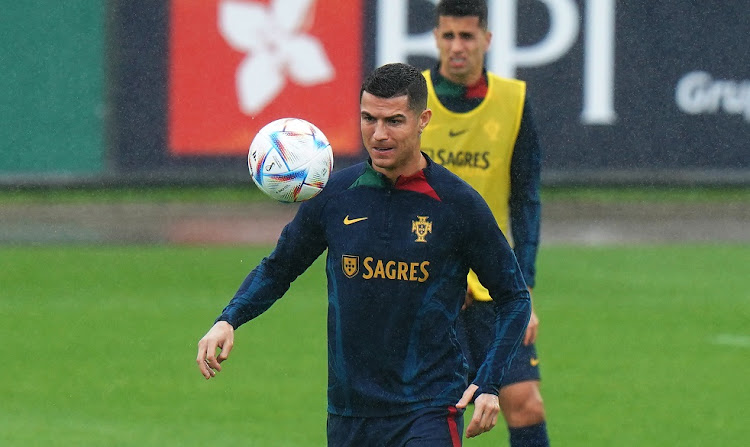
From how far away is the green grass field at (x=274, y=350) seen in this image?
9570mm

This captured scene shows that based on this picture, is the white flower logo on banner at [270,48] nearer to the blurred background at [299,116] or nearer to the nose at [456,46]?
the blurred background at [299,116]

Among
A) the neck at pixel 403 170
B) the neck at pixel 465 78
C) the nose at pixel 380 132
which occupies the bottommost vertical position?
the neck at pixel 403 170

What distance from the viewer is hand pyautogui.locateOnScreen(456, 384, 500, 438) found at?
5.31 meters

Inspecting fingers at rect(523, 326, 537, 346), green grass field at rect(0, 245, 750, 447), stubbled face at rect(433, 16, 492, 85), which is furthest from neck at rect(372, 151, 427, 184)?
green grass field at rect(0, 245, 750, 447)

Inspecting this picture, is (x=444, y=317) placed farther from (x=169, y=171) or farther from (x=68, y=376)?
(x=169, y=171)

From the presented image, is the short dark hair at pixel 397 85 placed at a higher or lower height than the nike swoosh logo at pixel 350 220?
higher

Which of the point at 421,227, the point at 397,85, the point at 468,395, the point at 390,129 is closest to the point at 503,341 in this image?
the point at 468,395

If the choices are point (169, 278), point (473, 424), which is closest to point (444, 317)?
point (473, 424)

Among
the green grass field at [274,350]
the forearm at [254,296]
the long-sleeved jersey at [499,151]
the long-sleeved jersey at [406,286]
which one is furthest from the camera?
the green grass field at [274,350]

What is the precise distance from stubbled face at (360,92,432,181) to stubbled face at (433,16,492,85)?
1.85 m

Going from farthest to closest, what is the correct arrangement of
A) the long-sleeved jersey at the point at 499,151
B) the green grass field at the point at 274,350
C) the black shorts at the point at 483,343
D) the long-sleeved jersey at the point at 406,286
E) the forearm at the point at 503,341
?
the green grass field at the point at 274,350
the long-sleeved jersey at the point at 499,151
the black shorts at the point at 483,343
the long-sleeved jersey at the point at 406,286
the forearm at the point at 503,341

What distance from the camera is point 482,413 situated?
17.5 ft

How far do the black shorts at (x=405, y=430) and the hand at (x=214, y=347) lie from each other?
0.53 m

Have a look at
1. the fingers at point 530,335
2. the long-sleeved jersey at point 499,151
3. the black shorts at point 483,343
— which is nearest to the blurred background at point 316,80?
the long-sleeved jersey at point 499,151
